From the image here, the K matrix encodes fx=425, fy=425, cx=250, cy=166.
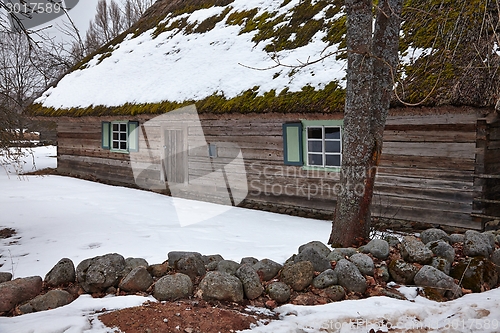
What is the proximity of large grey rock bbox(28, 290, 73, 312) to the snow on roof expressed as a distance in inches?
200

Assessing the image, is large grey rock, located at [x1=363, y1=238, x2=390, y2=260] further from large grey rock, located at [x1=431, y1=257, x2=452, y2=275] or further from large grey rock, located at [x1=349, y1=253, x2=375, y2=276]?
large grey rock, located at [x1=431, y1=257, x2=452, y2=275]

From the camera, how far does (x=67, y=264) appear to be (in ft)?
12.8

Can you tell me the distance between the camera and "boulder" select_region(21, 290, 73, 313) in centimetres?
333

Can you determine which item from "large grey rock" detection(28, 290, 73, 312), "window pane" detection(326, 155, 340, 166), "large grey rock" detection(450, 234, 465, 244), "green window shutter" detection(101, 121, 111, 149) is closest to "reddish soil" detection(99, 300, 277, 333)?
"large grey rock" detection(28, 290, 73, 312)

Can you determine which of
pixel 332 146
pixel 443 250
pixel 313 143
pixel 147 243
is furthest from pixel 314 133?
pixel 443 250

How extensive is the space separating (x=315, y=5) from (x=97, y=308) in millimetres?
9545

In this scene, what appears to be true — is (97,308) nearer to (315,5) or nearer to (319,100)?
(319,100)

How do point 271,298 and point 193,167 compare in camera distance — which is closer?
point 271,298

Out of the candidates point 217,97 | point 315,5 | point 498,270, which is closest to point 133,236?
point 217,97

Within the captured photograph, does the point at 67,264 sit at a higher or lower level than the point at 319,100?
lower

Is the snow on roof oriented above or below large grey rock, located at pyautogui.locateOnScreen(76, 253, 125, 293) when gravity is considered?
above

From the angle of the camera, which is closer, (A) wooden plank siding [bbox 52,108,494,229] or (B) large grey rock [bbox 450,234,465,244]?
(B) large grey rock [bbox 450,234,465,244]

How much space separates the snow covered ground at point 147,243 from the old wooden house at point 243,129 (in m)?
0.91

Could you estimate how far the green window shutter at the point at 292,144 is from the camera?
8.77m
